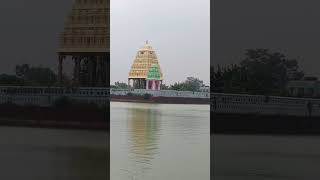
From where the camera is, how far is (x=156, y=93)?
2842cm

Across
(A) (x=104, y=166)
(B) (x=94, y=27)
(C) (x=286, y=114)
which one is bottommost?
(A) (x=104, y=166)

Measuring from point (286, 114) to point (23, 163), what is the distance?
2494 millimetres

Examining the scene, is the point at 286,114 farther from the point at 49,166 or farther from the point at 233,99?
the point at 49,166

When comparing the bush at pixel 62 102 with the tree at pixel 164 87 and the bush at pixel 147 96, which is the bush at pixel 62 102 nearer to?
the bush at pixel 147 96

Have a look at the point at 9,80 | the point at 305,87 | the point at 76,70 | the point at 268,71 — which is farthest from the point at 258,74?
the point at 9,80

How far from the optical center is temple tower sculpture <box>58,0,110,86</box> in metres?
4.99

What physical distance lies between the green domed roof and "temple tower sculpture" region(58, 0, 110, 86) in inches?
977

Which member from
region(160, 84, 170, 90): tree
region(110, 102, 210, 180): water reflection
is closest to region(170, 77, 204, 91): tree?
region(160, 84, 170, 90): tree

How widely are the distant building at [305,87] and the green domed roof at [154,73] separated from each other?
25924 mm

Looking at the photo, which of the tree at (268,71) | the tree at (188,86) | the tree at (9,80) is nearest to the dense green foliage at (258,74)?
the tree at (268,71)

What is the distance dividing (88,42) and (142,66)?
2572 cm

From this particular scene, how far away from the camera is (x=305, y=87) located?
4.49m

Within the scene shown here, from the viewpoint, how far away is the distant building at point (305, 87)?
14.6 feet

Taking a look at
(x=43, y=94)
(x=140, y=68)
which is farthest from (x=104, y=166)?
(x=140, y=68)
